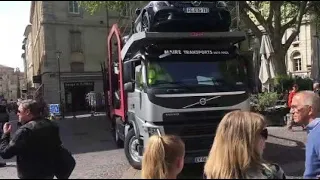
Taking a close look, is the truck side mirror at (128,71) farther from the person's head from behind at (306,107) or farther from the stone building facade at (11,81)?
the person's head from behind at (306,107)

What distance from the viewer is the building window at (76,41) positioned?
252 cm

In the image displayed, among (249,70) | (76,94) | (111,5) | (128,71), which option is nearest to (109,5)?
(111,5)

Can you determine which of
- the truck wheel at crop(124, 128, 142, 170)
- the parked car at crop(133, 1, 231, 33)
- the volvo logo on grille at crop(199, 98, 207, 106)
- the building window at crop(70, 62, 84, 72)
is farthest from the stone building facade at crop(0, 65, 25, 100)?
the truck wheel at crop(124, 128, 142, 170)

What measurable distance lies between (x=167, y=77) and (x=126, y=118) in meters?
2.05

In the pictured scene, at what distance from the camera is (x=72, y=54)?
2562 millimetres

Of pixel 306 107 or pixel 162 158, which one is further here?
pixel 306 107

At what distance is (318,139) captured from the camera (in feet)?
11.1

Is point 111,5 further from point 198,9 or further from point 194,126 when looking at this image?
point 194,126

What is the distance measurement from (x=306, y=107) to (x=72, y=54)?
205 centimetres

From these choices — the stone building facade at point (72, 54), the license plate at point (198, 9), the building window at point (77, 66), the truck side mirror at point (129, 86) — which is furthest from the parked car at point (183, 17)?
the truck side mirror at point (129, 86)

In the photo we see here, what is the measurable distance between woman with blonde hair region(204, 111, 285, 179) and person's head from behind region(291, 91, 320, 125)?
1.33 metres

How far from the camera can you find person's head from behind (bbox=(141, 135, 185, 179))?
2082 millimetres

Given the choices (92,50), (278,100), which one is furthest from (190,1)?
(278,100)

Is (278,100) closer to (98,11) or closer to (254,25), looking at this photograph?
(254,25)
